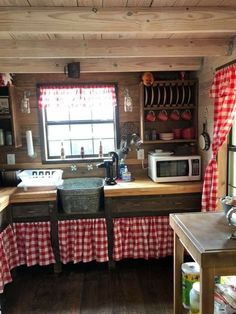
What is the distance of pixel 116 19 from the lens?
67.0 inches

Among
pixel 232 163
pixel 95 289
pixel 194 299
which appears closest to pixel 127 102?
pixel 232 163

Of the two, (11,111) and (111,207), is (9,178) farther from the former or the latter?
(111,207)

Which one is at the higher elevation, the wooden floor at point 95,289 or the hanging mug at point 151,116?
the hanging mug at point 151,116

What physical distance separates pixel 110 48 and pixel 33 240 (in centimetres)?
197

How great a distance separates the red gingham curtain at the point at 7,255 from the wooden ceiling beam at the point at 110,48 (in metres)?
1.62

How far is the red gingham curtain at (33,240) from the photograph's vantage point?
9.46ft

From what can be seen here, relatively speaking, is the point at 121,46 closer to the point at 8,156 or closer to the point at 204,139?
the point at 204,139

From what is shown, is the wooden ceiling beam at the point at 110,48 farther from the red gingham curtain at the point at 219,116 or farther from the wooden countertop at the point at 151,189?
the wooden countertop at the point at 151,189

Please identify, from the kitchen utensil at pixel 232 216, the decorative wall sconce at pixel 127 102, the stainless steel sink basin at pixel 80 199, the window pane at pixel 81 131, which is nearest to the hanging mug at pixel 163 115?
the decorative wall sconce at pixel 127 102

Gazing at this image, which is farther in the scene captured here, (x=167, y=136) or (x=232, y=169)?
(x=167, y=136)

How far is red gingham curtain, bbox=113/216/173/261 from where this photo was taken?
116 inches

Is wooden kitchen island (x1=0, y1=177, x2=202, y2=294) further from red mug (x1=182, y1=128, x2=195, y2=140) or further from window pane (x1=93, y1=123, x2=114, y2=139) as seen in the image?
window pane (x1=93, y1=123, x2=114, y2=139)

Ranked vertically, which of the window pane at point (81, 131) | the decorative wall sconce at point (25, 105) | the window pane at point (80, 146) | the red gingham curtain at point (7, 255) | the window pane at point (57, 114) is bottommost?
the red gingham curtain at point (7, 255)

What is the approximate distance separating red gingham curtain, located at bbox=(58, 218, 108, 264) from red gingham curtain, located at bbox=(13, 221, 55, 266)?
5.4 inches
